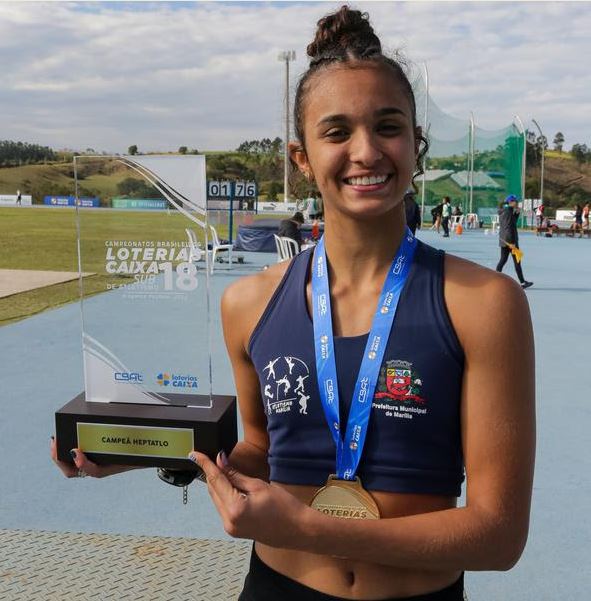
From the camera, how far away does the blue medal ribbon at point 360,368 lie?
1313 mm

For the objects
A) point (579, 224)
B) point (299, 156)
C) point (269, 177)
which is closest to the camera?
point (299, 156)

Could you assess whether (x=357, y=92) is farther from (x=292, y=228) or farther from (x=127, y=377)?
(x=292, y=228)

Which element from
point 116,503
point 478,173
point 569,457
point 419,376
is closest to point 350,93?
point 419,376

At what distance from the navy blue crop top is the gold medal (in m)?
0.03

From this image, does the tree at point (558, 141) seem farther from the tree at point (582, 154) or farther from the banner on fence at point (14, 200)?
the banner on fence at point (14, 200)

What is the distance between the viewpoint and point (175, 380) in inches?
64.9

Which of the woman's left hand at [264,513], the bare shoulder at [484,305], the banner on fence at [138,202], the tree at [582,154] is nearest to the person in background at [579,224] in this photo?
the banner on fence at [138,202]

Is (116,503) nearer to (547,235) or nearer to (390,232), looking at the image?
(390,232)

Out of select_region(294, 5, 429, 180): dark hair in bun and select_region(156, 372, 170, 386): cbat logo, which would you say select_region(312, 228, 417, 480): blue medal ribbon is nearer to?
select_region(294, 5, 429, 180): dark hair in bun

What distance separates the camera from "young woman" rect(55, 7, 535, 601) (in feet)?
3.96

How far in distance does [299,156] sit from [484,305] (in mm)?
518

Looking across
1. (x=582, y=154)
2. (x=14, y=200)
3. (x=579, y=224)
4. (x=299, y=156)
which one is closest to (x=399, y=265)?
(x=299, y=156)

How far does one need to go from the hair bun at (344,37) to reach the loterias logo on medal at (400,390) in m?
Answer: 0.59

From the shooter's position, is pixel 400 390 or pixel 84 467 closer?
pixel 400 390
